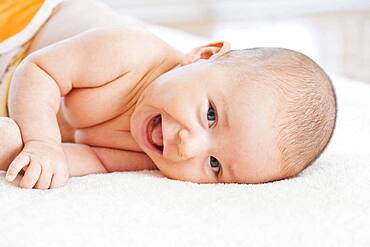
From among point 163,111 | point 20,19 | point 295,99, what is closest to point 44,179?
point 163,111

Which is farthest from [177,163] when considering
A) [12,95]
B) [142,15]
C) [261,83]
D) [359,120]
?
[142,15]

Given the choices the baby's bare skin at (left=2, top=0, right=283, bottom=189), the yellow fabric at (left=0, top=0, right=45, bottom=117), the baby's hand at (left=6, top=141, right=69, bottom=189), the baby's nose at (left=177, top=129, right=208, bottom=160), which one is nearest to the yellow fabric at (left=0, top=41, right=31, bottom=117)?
the yellow fabric at (left=0, top=0, right=45, bottom=117)

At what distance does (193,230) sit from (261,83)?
0.34m

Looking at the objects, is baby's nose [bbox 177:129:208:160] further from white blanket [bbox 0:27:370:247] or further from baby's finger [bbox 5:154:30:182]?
baby's finger [bbox 5:154:30:182]

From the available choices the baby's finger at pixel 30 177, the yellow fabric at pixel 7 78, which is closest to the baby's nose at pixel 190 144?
the baby's finger at pixel 30 177

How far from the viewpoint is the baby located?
3.74 ft

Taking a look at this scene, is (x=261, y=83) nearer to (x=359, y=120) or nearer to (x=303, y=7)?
(x=359, y=120)

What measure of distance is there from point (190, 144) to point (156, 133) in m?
0.12

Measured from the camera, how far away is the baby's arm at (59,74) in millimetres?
1173

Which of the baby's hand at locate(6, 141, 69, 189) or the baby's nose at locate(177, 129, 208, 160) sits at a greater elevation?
the baby's nose at locate(177, 129, 208, 160)

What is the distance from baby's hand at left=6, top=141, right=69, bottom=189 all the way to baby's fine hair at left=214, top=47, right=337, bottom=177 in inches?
12.7

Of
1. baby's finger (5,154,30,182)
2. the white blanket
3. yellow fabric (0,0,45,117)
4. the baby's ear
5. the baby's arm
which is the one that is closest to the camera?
the white blanket

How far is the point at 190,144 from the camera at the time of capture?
3.76ft

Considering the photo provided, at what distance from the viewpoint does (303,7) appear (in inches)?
159
